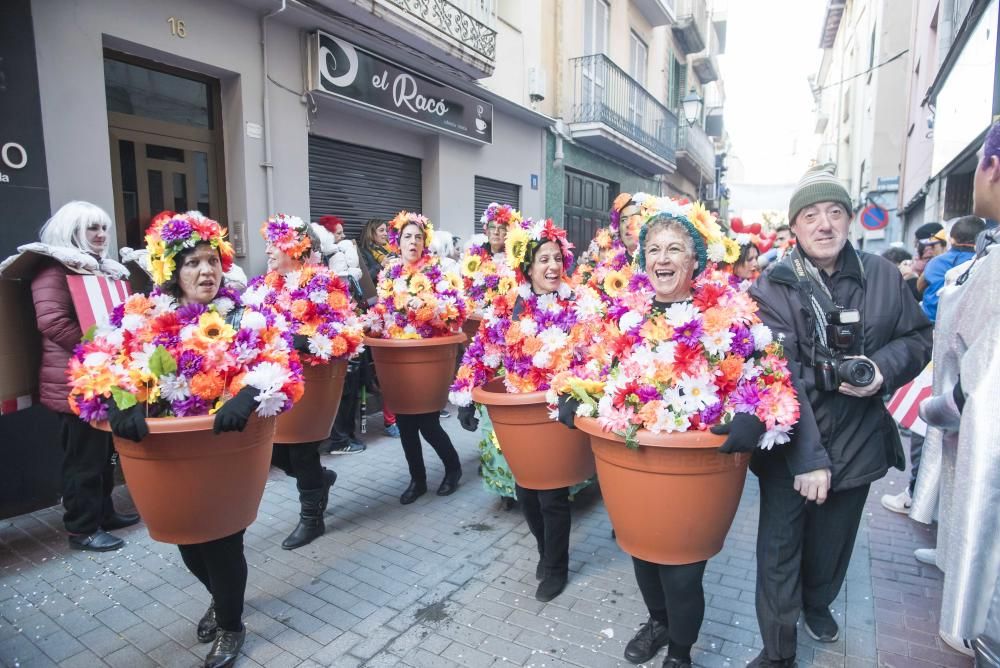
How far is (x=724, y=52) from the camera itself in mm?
29016

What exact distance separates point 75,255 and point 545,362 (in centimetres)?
285

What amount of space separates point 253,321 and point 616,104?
482 inches

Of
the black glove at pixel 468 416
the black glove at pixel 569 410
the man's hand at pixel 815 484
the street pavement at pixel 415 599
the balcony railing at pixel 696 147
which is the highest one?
the balcony railing at pixel 696 147

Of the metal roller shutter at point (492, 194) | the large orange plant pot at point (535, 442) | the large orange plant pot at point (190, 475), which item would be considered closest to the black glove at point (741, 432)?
the large orange plant pot at point (535, 442)

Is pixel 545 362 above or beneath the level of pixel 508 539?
above

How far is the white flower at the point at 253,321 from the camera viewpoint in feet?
8.39

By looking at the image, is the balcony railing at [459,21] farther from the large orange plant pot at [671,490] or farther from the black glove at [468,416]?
the large orange plant pot at [671,490]

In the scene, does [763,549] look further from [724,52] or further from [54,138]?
[724,52]

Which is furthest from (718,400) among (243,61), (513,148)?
(513,148)

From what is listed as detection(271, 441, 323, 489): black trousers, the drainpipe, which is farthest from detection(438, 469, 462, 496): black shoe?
the drainpipe

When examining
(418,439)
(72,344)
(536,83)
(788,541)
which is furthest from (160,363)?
(536,83)

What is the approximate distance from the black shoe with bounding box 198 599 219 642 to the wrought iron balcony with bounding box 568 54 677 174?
35.7 ft

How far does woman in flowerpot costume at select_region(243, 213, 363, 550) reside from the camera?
350 centimetres

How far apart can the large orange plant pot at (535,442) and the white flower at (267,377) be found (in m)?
0.94
